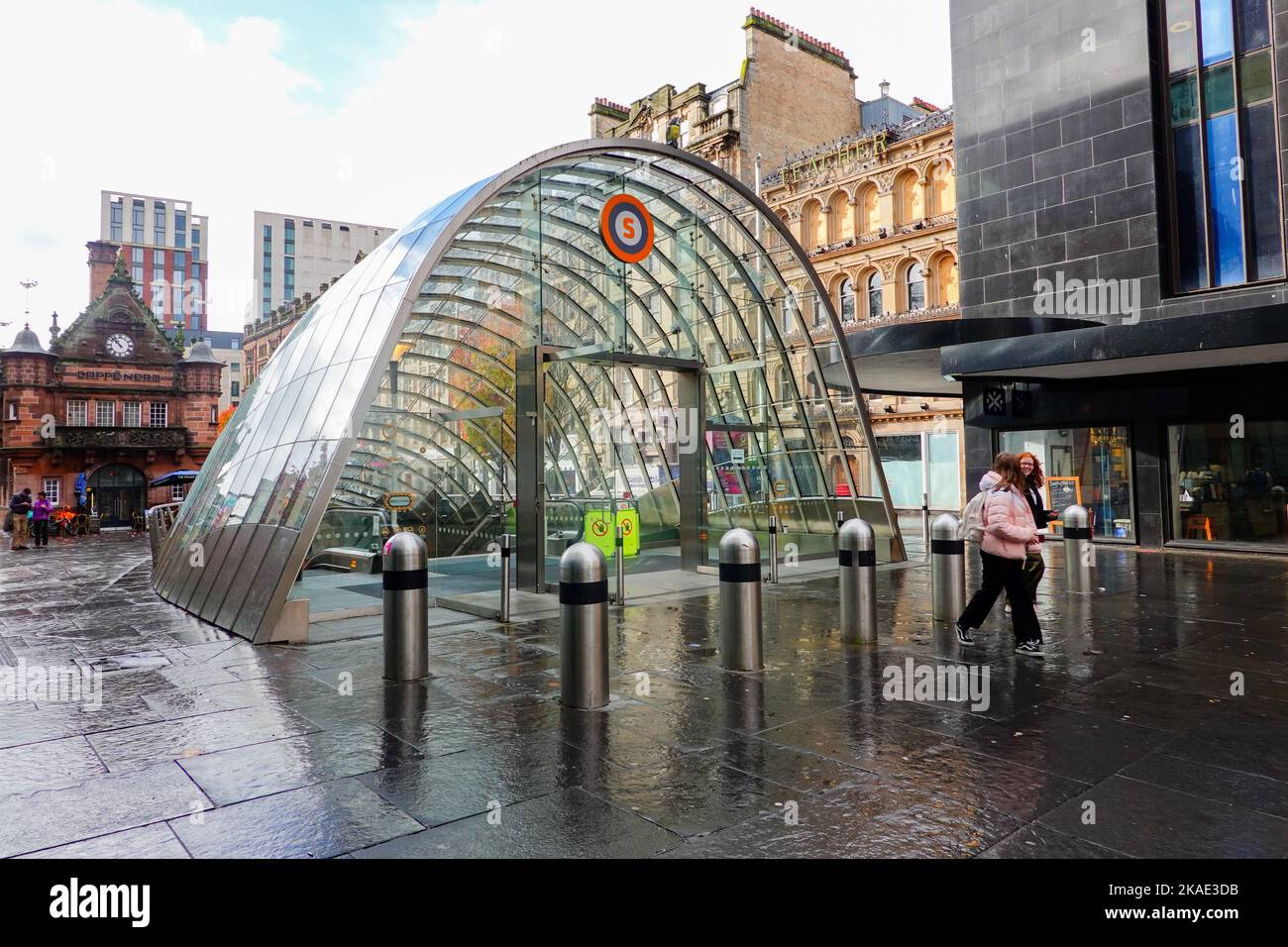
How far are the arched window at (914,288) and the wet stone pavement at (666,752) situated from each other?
25695 millimetres

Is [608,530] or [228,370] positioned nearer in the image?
[608,530]

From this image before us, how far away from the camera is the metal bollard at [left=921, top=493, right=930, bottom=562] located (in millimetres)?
17016

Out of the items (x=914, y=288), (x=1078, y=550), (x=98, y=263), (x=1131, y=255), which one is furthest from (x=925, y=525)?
(x=98, y=263)

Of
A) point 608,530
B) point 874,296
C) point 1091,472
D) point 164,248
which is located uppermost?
point 164,248

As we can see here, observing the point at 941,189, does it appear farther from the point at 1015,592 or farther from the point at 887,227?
the point at 1015,592

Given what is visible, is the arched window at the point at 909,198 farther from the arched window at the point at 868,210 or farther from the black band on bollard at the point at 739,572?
the black band on bollard at the point at 739,572

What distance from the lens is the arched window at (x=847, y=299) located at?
1375 inches

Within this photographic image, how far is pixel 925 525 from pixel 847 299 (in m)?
14.3

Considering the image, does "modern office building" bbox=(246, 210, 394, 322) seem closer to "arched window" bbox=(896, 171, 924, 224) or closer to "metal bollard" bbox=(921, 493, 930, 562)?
"arched window" bbox=(896, 171, 924, 224)

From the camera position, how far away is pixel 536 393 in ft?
37.2

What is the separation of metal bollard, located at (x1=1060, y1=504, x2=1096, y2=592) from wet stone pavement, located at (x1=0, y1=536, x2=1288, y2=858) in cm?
213
